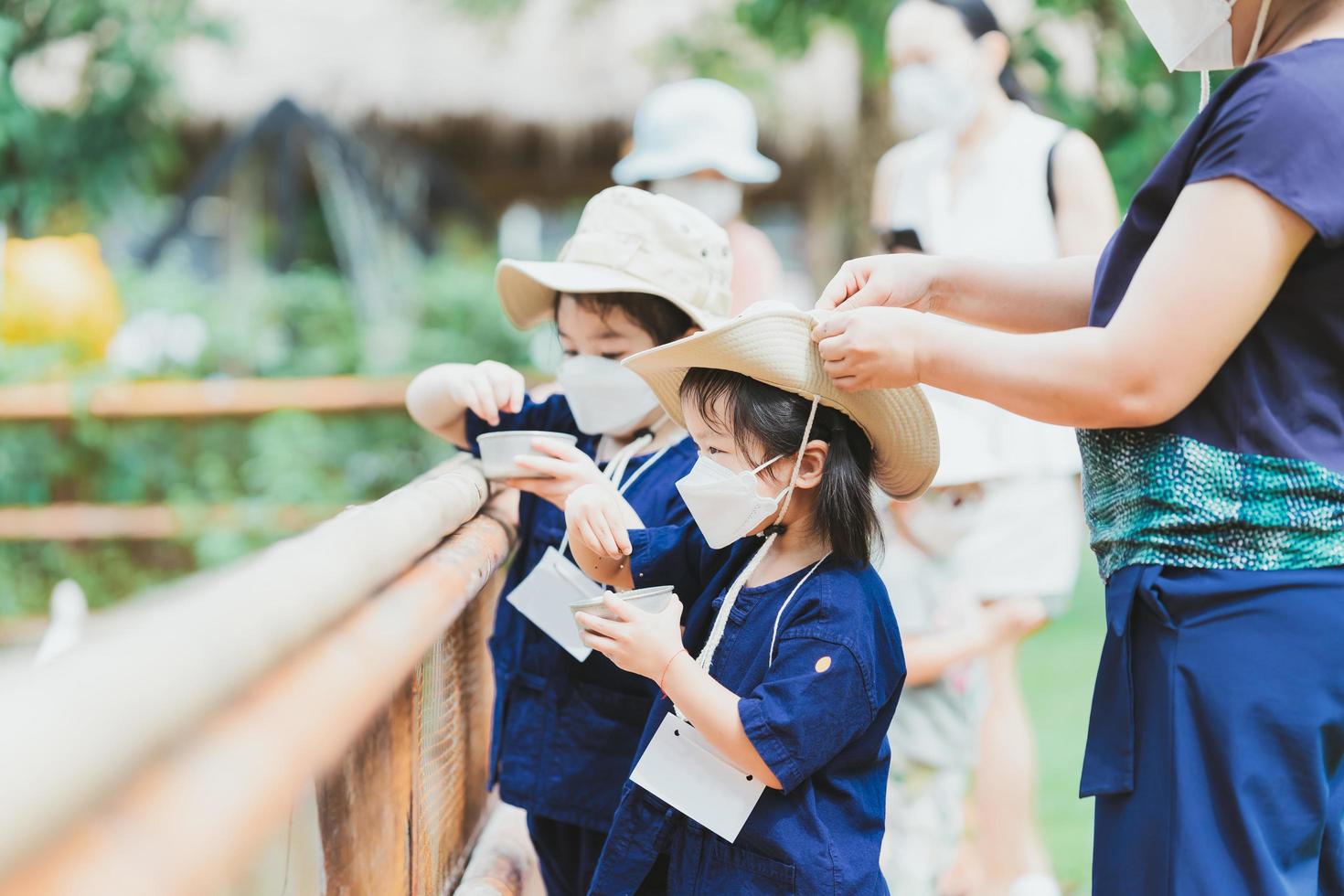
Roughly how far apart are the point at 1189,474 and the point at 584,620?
783 millimetres

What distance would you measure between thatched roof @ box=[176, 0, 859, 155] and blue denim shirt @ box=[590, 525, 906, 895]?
1027 centimetres

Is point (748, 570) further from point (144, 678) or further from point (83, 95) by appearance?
point (83, 95)

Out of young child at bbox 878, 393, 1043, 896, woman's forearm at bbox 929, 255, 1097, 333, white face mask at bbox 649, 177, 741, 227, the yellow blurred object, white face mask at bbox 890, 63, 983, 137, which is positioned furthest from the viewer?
the yellow blurred object

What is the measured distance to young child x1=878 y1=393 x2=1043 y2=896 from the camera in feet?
9.53

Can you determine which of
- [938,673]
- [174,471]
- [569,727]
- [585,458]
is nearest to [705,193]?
[938,673]

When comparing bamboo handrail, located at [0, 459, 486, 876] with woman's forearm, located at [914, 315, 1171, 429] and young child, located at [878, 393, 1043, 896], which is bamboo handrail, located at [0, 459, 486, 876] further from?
young child, located at [878, 393, 1043, 896]

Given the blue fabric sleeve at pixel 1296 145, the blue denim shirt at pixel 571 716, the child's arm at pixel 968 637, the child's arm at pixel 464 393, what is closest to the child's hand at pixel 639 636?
the blue denim shirt at pixel 571 716

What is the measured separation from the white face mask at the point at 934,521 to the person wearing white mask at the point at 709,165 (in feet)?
3.34

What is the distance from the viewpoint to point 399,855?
1.61 meters

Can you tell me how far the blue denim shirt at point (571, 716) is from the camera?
2.20 metres

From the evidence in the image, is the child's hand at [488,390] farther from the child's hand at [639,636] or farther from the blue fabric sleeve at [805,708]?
the blue fabric sleeve at [805,708]

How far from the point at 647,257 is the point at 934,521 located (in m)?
1.04

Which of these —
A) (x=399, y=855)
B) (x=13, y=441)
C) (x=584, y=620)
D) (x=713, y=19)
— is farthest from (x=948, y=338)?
(x=713, y=19)

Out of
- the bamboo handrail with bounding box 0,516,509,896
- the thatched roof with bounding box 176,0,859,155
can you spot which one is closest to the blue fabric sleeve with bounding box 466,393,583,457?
the bamboo handrail with bounding box 0,516,509,896
